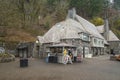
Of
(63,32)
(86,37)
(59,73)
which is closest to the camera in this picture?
(59,73)

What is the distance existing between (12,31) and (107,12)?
47305mm

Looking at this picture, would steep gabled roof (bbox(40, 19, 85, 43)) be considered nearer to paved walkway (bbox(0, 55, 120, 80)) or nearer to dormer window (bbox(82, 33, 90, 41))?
dormer window (bbox(82, 33, 90, 41))

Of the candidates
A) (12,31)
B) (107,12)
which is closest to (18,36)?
(12,31)

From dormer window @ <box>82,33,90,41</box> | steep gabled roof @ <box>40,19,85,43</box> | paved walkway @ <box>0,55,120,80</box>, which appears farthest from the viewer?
dormer window @ <box>82,33,90,41</box>

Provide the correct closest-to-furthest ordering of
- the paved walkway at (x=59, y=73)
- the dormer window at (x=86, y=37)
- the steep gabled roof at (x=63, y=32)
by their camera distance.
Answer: the paved walkway at (x=59, y=73) → the steep gabled roof at (x=63, y=32) → the dormer window at (x=86, y=37)

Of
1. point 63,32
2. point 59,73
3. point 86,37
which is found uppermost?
point 63,32

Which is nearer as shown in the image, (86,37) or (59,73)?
(59,73)

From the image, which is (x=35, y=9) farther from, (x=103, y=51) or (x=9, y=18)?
(x=103, y=51)

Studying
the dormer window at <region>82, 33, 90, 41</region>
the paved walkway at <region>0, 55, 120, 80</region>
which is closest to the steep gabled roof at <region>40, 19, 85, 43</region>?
the dormer window at <region>82, 33, 90, 41</region>

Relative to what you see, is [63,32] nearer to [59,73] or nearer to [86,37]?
[86,37]

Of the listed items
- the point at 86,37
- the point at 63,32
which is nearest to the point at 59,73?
the point at 63,32

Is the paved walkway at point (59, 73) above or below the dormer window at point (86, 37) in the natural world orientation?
below

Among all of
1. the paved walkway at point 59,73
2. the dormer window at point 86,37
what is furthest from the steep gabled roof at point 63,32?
the paved walkway at point 59,73

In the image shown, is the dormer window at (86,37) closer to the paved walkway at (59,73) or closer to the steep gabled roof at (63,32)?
the steep gabled roof at (63,32)
